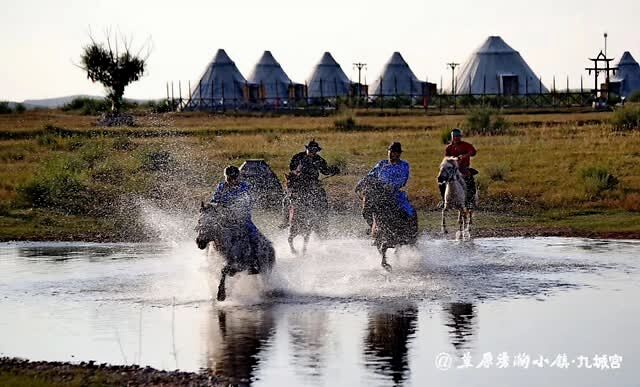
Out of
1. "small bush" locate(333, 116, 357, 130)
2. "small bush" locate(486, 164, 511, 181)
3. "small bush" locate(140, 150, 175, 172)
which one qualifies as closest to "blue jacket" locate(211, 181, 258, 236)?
"small bush" locate(486, 164, 511, 181)

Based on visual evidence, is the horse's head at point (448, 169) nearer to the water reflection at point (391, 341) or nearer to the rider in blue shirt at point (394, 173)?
the rider in blue shirt at point (394, 173)

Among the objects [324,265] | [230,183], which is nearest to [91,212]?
[324,265]

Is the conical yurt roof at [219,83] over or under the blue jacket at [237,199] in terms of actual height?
over

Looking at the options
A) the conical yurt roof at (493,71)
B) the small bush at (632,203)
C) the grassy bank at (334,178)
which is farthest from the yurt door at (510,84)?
the small bush at (632,203)

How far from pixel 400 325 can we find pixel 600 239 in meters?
10.7

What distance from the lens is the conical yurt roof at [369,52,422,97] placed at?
98.3 m

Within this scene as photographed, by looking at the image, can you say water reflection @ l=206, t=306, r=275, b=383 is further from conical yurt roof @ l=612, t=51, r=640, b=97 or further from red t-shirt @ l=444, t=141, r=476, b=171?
conical yurt roof @ l=612, t=51, r=640, b=97

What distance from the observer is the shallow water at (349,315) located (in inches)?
480

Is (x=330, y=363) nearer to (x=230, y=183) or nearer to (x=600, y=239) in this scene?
(x=230, y=183)

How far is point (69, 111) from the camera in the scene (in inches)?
3529

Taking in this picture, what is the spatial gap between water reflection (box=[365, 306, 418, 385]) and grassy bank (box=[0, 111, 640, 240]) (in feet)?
35.6

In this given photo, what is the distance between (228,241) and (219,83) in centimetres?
7893

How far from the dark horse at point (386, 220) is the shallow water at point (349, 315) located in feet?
1.52

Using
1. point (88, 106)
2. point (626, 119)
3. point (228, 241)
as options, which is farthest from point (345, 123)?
point (228, 241)
